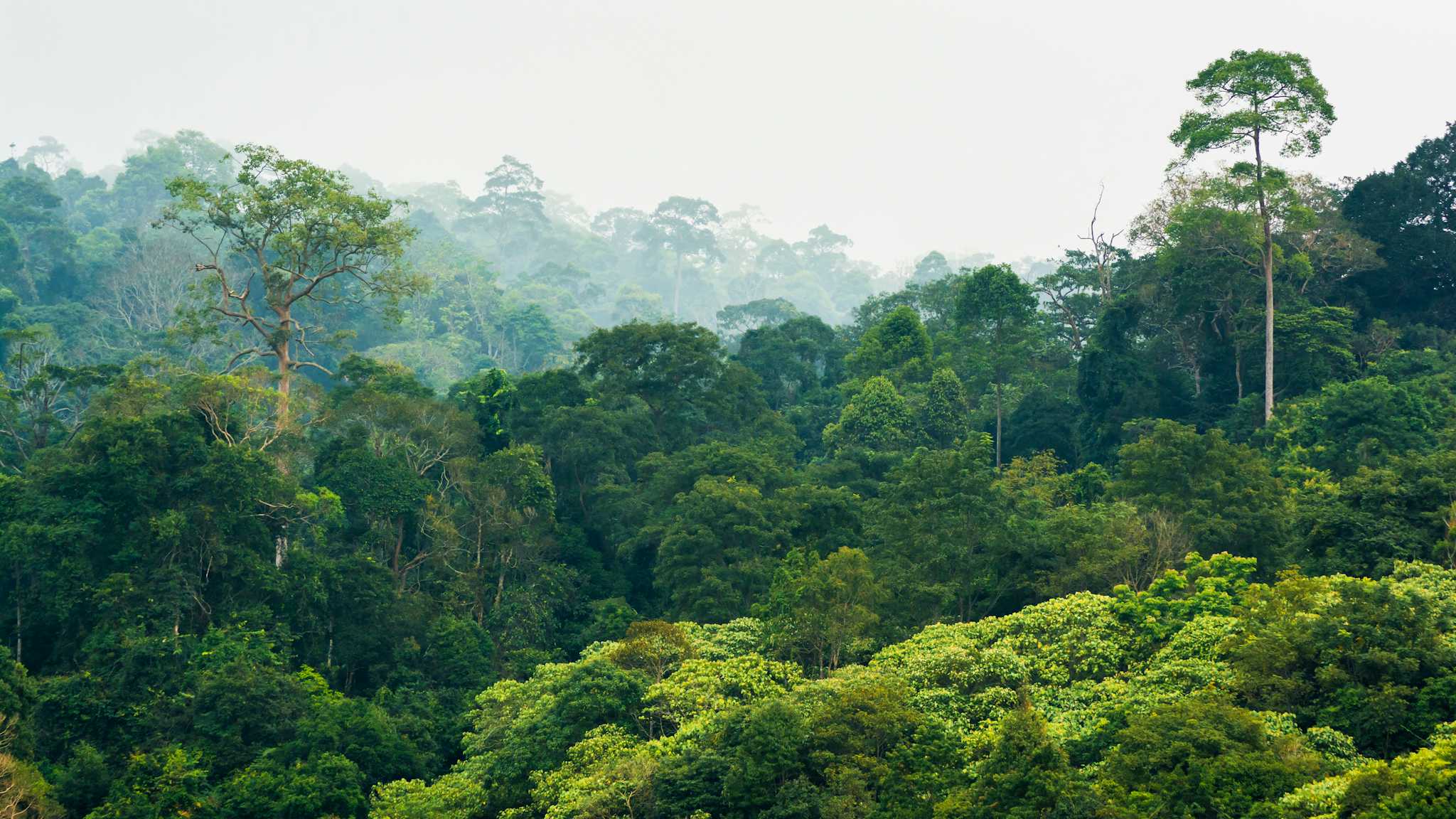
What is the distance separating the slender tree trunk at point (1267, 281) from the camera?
2967 centimetres

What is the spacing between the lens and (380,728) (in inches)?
884

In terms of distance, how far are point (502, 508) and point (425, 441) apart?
264 centimetres

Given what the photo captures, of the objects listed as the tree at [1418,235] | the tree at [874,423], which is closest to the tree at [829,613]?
the tree at [874,423]

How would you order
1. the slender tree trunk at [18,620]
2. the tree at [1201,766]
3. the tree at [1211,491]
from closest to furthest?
the tree at [1201,766] < the tree at [1211,491] < the slender tree trunk at [18,620]

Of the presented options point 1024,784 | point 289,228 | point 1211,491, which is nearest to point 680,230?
point 289,228

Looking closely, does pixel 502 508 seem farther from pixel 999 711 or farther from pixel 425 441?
pixel 999 711

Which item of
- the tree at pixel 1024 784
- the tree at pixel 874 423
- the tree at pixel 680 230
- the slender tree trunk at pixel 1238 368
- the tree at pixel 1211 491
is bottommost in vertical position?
the tree at pixel 1024 784

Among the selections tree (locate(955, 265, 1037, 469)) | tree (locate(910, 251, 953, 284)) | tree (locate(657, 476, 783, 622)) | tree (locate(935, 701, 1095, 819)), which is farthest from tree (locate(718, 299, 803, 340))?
tree (locate(935, 701, 1095, 819))

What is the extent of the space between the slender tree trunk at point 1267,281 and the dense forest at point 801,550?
134 millimetres

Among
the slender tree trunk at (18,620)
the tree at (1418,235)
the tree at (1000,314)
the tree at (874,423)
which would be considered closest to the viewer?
the slender tree trunk at (18,620)

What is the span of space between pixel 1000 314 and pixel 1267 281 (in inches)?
292

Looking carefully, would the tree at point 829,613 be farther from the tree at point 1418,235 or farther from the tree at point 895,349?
the tree at point 1418,235

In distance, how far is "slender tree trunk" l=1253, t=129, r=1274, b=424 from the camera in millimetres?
29672

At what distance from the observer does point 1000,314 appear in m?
35.8
